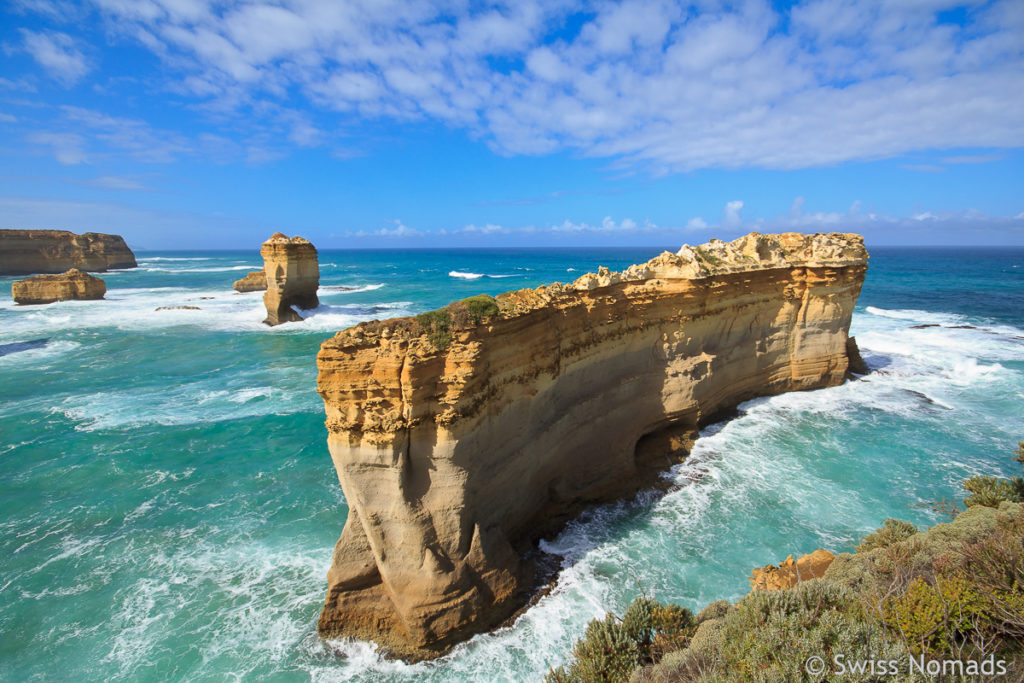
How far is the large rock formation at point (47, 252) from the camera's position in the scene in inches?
2544

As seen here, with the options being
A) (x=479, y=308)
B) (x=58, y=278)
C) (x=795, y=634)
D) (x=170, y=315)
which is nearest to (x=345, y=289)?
(x=170, y=315)

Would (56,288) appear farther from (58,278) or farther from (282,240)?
(282,240)

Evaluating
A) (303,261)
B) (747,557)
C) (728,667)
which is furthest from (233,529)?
(303,261)

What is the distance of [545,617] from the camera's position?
8.65 m

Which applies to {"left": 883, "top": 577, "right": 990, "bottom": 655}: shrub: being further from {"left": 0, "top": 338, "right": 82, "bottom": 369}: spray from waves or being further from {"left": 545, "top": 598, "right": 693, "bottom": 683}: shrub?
{"left": 0, "top": 338, "right": 82, "bottom": 369}: spray from waves

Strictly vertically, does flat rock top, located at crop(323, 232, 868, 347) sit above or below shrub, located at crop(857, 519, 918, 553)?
above

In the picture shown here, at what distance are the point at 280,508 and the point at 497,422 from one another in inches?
271

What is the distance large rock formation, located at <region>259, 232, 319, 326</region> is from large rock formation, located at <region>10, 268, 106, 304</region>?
78.0ft

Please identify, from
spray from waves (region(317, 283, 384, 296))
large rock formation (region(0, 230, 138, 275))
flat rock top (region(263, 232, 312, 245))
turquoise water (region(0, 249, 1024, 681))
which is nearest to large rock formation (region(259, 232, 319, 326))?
flat rock top (region(263, 232, 312, 245))

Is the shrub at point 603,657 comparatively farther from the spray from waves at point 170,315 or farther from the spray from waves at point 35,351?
the spray from waves at point 35,351

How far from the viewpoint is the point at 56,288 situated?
43094mm

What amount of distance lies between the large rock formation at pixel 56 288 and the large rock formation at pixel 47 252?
31.7 metres

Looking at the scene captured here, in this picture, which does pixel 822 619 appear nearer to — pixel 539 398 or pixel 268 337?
pixel 539 398

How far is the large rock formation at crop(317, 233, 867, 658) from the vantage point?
807 cm
